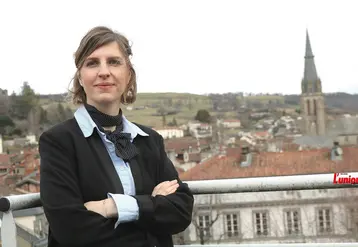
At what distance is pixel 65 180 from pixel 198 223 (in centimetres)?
113

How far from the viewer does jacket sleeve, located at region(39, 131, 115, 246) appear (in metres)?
1.72

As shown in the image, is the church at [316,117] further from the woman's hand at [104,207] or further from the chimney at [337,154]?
the woman's hand at [104,207]

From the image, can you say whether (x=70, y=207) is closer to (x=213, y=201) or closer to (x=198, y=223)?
(x=198, y=223)

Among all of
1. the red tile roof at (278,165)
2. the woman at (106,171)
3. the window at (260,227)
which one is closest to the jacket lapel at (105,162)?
the woman at (106,171)

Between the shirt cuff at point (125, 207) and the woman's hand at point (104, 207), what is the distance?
2 centimetres

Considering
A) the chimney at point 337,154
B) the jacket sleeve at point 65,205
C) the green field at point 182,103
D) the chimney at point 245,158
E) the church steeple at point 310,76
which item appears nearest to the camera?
the jacket sleeve at point 65,205

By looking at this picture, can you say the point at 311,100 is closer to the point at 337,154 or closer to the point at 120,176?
the point at 337,154

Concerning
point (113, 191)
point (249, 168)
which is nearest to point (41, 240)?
point (113, 191)

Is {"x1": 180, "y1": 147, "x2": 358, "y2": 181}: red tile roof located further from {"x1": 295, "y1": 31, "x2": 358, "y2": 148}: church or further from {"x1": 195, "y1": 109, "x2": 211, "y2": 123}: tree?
{"x1": 195, "y1": 109, "x2": 211, "y2": 123}: tree

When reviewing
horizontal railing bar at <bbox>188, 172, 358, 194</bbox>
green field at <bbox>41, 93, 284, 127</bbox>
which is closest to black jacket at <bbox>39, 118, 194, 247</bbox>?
horizontal railing bar at <bbox>188, 172, 358, 194</bbox>

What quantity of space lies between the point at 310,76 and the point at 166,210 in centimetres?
10406

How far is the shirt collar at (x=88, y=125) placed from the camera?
1.90m

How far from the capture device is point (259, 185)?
205 centimetres

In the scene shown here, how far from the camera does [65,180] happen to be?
5.74 ft
